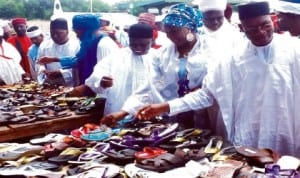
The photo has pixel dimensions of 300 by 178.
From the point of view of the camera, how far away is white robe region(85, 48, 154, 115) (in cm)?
388

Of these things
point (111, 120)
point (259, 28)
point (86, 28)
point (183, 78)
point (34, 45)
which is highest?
point (259, 28)

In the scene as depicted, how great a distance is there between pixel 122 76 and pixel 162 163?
190 centimetres

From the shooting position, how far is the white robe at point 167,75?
3.20 m

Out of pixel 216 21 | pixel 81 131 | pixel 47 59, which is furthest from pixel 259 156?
pixel 47 59

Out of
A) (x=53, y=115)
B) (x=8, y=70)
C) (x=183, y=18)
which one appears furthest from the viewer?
(x=8, y=70)

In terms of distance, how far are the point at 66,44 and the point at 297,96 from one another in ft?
12.2

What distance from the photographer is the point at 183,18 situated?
10.5ft

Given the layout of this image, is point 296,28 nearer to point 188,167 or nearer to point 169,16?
point 169,16

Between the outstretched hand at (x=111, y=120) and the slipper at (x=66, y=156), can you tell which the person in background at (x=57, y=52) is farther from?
the slipper at (x=66, y=156)

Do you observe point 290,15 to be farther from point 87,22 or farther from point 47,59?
point 47,59

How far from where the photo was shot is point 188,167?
6.79 feet

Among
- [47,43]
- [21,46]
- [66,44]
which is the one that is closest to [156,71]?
[66,44]

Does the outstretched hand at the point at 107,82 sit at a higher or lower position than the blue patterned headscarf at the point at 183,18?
lower

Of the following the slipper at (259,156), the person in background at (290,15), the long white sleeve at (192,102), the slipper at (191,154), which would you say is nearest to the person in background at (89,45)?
the long white sleeve at (192,102)
